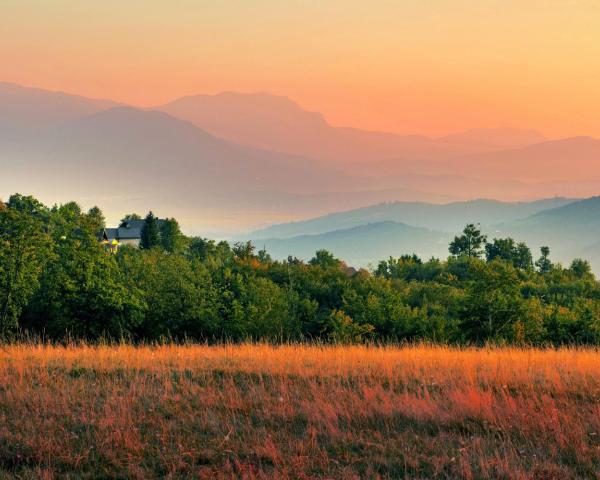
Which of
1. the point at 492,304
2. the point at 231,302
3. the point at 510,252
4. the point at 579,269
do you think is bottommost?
the point at 492,304

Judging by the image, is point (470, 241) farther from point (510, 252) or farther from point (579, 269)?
point (579, 269)

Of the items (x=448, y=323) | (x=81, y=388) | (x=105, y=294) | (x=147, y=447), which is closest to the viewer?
(x=147, y=447)

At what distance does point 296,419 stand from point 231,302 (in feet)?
117

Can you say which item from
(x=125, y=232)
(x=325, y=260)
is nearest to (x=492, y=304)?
(x=325, y=260)

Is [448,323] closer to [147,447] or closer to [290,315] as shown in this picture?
[290,315]

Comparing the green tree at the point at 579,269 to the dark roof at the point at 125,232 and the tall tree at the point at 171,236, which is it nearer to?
the tall tree at the point at 171,236

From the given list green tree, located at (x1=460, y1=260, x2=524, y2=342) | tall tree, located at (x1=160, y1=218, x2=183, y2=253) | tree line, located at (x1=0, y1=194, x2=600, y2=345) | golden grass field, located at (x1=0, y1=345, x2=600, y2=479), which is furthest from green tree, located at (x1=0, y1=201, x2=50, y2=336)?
tall tree, located at (x1=160, y1=218, x2=183, y2=253)

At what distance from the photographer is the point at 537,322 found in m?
36.8

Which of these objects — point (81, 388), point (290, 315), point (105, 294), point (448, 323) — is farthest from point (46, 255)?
point (448, 323)

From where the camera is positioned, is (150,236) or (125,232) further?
(125,232)

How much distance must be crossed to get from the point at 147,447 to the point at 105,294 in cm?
2707

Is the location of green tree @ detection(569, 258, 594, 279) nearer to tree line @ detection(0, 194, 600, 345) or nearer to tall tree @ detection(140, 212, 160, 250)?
tree line @ detection(0, 194, 600, 345)

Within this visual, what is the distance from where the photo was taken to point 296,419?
10.4 meters

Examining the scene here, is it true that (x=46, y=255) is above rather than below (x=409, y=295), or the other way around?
above
